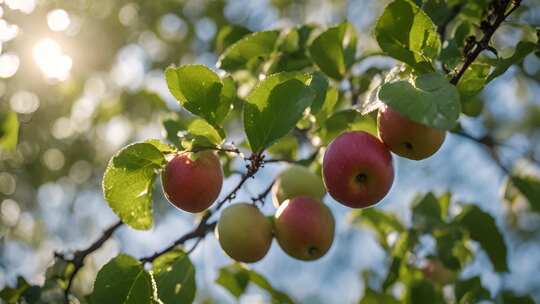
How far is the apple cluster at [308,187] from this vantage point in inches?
51.3

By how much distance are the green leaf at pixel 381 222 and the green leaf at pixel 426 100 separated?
111cm

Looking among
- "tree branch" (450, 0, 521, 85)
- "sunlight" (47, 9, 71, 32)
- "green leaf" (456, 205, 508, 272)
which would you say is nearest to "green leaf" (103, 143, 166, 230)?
"tree branch" (450, 0, 521, 85)

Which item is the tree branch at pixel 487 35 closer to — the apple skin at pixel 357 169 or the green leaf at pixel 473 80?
the green leaf at pixel 473 80

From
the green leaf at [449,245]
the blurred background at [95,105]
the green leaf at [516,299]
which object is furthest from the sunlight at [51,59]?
the green leaf at [516,299]

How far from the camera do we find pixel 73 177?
3791mm

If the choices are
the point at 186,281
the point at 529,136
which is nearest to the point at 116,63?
the point at 186,281

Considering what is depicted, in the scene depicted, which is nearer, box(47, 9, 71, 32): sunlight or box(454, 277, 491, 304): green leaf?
box(454, 277, 491, 304): green leaf

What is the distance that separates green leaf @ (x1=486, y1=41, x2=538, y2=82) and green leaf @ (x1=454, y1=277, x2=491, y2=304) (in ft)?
2.44

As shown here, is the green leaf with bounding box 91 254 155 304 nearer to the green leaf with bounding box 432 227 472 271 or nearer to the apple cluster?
the apple cluster

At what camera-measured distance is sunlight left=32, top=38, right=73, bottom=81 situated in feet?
8.29

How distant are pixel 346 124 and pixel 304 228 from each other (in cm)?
28

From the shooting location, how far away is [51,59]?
268 centimetres

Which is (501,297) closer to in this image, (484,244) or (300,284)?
(484,244)

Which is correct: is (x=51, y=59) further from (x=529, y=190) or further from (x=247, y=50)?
(x=529, y=190)
